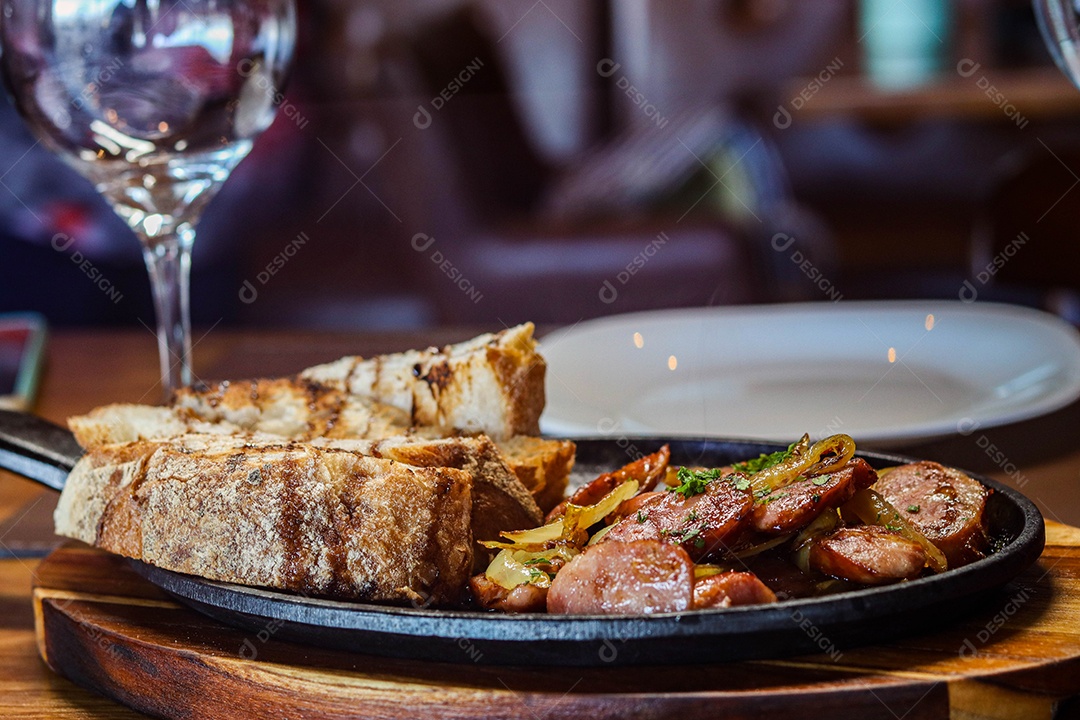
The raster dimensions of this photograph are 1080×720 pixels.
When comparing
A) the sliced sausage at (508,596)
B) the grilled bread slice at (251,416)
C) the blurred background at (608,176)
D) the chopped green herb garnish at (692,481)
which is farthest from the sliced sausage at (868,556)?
the blurred background at (608,176)

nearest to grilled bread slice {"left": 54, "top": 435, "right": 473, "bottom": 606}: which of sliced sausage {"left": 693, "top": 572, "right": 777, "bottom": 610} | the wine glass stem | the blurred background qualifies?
sliced sausage {"left": 693, "top": 572, "right": 777, "bottom": 610}

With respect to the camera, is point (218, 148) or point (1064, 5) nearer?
point (1064, 5)

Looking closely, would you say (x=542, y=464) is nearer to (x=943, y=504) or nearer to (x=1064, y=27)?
(x=943, y=504)

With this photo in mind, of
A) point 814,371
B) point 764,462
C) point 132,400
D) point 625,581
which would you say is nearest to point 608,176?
point 814,371

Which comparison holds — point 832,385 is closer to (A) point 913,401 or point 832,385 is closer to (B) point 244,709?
(A) point 913,401

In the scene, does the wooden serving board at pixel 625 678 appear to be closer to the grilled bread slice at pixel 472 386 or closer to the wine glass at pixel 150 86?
the grilled bread slice at pixel 472 386

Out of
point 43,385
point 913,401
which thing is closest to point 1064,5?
point 913,401

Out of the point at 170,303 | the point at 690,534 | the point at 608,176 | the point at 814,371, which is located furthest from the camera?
the point at 608,176

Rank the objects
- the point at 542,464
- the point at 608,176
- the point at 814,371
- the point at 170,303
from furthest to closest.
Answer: the point at 608,176
the point at 814,371
the point at 170,303
the point at 542,464
